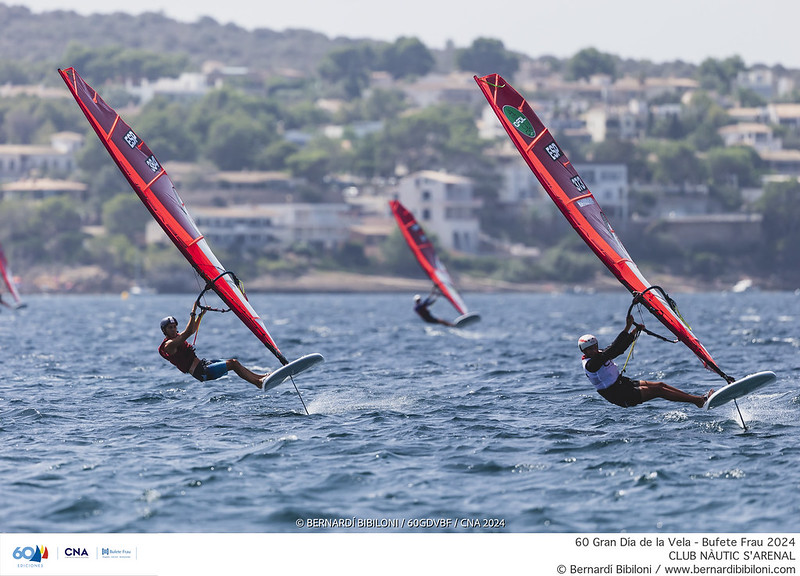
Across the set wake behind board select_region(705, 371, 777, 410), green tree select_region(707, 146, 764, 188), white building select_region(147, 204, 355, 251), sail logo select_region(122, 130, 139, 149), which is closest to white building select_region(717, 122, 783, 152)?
green tree select_region(707, 146, 764, 188)

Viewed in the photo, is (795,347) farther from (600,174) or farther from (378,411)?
(600,174)

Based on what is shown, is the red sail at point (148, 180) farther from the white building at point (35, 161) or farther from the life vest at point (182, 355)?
the white building at point (35, 161)

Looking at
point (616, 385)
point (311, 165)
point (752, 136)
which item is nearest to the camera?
point (616, 385)

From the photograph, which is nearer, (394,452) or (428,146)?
(394,452)

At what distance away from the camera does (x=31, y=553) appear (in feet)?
41.1

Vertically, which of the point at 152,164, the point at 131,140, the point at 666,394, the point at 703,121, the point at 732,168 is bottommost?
the point at 732,168

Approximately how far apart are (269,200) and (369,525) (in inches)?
5034

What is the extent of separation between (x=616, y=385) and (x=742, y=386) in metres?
2.00

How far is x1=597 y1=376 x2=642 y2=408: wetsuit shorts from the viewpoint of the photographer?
1902 cm

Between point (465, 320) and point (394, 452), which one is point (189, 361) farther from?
point (465, 320)

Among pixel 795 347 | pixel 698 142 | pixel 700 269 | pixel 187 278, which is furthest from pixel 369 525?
pixel 698 142

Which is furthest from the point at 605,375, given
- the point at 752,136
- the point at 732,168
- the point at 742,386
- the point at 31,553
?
the point at 752,136

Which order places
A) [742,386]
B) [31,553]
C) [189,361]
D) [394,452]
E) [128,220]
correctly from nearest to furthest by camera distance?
[31,553] < [394,452] < [742,386] < [189,361] < [128,220]

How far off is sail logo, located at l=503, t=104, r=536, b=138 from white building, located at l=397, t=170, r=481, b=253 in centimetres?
11072
